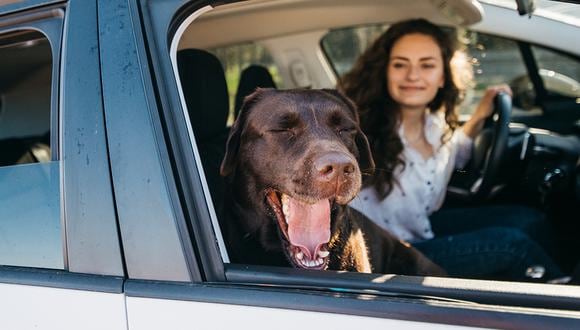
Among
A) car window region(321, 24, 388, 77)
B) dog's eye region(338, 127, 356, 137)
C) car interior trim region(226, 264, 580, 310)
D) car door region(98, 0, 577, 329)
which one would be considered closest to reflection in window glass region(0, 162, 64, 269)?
car door region(98, 0, 577, 329)

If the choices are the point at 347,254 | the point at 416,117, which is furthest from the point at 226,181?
the point at 416,117

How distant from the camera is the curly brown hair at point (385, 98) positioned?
9.94ft

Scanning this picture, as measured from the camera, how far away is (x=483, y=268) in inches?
111

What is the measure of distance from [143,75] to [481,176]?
80.6 inches

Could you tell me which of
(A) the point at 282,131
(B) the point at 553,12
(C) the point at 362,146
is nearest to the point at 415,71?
(B) the point at 553,12

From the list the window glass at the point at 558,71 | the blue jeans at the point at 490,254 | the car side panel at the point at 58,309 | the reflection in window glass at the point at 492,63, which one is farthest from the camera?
the reflection in window glass at the point at 492,63

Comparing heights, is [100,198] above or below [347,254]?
above

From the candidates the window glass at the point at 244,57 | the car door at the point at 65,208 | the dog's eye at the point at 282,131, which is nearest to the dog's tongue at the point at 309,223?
the dog's eye at the point at 282,131

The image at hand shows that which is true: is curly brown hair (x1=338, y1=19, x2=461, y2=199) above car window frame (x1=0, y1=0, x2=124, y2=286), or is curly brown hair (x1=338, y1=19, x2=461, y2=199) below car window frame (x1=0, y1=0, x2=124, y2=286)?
above

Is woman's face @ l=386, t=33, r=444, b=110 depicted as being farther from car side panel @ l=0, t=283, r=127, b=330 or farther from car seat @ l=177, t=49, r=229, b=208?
car side panel @ l=0, t=283, r=127, b=330

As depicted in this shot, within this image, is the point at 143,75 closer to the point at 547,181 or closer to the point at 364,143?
the point at 364,143

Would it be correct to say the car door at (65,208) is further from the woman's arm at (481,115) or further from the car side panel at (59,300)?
the woman's arm at (481,115)

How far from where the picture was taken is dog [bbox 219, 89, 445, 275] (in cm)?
200

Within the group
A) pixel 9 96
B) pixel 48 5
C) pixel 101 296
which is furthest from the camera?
pixel 9 96
